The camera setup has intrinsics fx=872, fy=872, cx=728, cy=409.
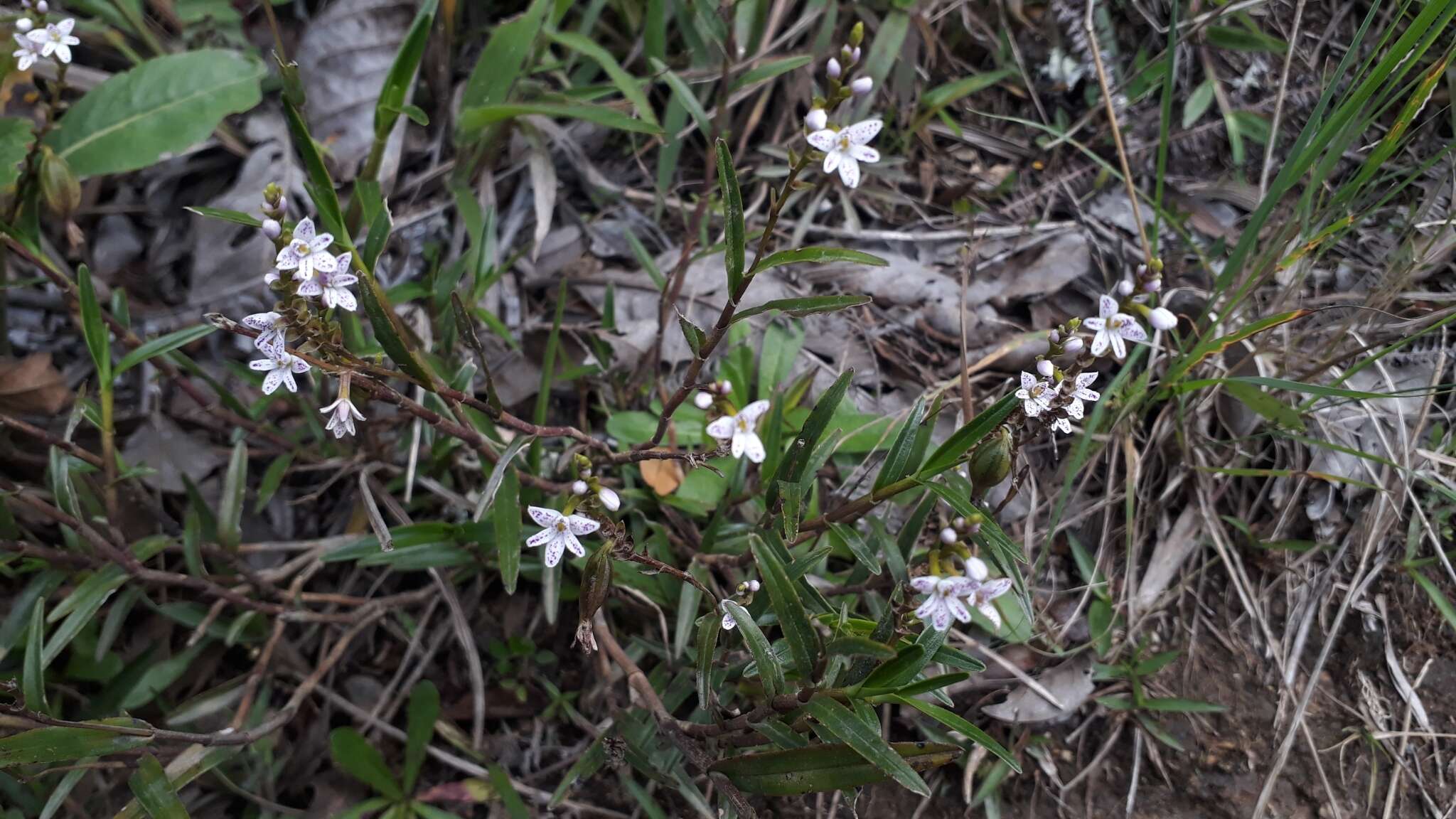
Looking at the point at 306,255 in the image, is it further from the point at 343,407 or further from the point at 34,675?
the point at 34,675

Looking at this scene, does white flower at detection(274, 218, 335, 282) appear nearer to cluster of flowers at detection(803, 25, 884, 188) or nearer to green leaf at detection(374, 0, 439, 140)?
green leaf at detection(374, 0, 439, 140)

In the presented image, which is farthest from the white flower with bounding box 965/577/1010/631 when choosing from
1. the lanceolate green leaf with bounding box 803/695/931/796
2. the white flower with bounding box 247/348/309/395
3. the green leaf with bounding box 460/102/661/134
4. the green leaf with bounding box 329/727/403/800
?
the green leaf with bounding box 329/727/403/800

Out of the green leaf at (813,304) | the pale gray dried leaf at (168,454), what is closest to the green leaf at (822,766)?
the green leaf at (813,304)

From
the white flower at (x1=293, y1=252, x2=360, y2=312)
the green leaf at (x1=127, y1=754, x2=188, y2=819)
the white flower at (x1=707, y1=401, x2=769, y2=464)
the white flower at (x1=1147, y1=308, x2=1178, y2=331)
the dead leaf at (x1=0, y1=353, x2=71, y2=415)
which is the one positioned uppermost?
the white flower at (x1=293, y1=252, x2=360, y2=312)

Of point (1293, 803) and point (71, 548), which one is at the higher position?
point (71, 548)

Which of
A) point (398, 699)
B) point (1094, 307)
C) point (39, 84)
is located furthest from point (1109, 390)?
point (39, 84)

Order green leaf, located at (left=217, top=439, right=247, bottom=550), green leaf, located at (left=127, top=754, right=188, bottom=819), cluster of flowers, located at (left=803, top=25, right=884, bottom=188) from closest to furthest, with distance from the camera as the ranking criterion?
cluster of flowers, located at (left=803, top=25, right=884, bottom=188) < green leaf, located at (left=127, top=754, right=188, bottom=819) < green leaf, located at (left=217, top=439, right=247, bottom=550)

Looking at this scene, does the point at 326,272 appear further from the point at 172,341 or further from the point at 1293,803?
the point at 1293,803

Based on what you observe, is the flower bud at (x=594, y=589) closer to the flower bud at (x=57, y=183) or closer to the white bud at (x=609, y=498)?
the white bud at (x=609, y=498)
